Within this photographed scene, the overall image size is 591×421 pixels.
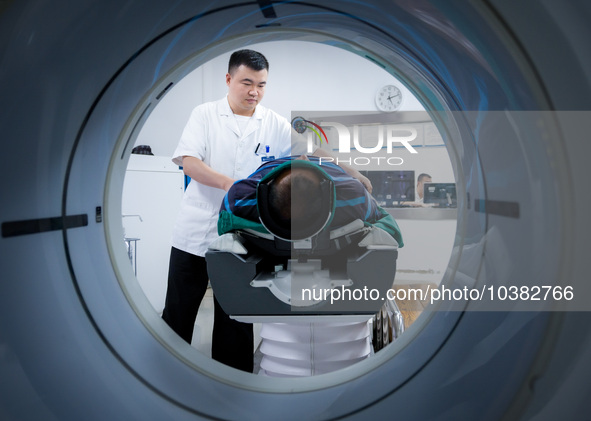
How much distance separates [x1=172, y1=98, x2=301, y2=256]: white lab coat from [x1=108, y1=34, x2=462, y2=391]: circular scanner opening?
2.58 feet

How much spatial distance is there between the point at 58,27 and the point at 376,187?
312cm

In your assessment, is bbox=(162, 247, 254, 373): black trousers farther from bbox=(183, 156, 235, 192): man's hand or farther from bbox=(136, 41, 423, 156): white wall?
bbox=(136, 41, 423, 156): white wall

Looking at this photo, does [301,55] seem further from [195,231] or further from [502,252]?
[502,252]

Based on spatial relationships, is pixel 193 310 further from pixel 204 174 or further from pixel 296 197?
pixel 296 197

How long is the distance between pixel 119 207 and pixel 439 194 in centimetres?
297

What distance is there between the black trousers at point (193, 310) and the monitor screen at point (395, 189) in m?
2.12

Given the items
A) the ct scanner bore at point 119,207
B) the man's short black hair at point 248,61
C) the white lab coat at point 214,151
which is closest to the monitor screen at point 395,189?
the white lab coat at point 214,151

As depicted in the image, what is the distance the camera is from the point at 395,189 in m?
3.44

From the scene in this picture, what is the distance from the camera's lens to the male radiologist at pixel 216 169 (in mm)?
1553

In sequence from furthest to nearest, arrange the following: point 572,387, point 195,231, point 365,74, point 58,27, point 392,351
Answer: point 365,74 → point 195,231 → point 392,351 → point 58,27 → point 572,387

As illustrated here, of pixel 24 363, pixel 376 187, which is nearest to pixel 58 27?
pixel 24 363

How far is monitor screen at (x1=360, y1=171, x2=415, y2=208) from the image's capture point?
3430 mm

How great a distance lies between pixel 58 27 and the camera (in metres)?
0.51

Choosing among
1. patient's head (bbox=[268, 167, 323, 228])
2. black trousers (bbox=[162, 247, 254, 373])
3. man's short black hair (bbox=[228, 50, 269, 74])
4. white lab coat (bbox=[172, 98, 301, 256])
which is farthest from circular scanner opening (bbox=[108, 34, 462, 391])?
patient's head (bbox=[268, 167, 323, 228])
